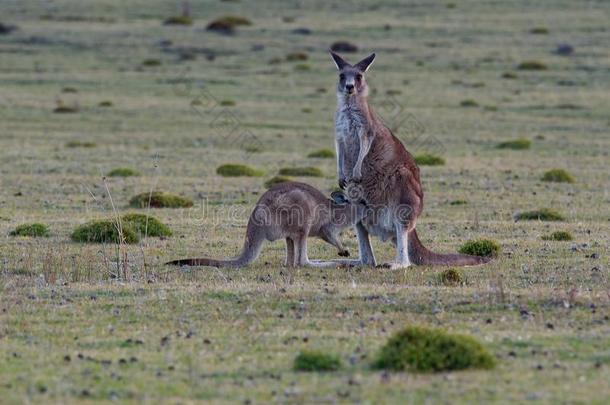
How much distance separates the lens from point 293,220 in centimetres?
1443

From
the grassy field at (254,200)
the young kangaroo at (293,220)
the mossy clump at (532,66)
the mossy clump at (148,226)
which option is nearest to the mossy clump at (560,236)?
the grassy field at (254,200)

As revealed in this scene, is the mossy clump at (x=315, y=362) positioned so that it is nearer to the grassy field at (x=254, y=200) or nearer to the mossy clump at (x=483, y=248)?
the grassy field at (x=254, y=200)

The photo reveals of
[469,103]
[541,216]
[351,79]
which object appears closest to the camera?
[351,79]

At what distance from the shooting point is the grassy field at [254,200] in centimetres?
904

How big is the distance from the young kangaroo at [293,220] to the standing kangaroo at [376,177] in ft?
0.93

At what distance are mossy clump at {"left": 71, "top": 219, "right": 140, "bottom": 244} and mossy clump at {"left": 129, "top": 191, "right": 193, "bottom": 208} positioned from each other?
14.3 ft

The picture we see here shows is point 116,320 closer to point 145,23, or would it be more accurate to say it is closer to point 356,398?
point 356,398

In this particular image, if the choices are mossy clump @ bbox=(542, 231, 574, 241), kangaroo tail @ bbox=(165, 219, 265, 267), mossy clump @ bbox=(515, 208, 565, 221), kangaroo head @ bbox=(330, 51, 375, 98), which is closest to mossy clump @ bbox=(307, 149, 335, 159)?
mossy clump @ bbox=(515, 208, 565, 221)

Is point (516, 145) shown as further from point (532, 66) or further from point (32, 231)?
point (532, 66)

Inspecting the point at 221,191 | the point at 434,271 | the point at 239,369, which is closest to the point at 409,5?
the point at 221,191

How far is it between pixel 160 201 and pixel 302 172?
212 inches

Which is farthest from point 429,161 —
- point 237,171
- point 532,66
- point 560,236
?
point 532,66

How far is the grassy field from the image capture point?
904cm

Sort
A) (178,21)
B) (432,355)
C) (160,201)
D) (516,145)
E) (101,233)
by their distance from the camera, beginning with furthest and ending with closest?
1. (178,21)
2. (516,145)
3. (160,201)
4. (101,233)
5. (432,355)
